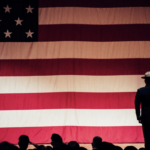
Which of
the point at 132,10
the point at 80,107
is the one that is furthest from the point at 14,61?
the point at 132,10

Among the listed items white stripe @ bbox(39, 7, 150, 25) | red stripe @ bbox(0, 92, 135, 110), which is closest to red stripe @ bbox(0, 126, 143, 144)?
red stripe @ bbox(0, 92, 135, 110)

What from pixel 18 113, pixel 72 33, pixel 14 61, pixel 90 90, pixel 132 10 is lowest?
pixel 18 113

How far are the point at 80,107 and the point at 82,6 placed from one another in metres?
1.89

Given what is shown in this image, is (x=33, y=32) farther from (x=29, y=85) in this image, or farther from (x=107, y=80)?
(x=107, y=80)

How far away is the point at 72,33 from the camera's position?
5.12 metres

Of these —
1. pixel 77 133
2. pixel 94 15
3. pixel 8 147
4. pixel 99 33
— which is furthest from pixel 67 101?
pixel 8 147

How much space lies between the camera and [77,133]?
16.2 ft

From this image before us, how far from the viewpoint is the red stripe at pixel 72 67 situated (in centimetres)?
503

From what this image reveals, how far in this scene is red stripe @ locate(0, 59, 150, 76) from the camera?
16.5 ft

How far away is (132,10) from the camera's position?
16.8ft

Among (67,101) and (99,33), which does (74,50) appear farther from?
(67,101)
